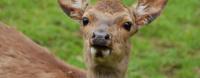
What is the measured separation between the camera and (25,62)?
9430 millimetres

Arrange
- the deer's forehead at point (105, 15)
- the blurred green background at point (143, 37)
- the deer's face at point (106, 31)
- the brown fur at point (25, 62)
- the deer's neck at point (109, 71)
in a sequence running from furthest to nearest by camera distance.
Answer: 1. the blurred green background at point (143, 37)
2. the brown fur at point (25, 62)
3. the deer's neck at point (109, 71)
4. the deer's forehead at point (105, 15)
5. the deer's face at point (106, 31)

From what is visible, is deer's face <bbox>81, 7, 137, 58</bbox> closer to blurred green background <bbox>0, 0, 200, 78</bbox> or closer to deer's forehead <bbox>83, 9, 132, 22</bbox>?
deer's forehead <bbox>83, 9, 132, 22</bbox>

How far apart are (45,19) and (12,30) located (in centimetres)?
391

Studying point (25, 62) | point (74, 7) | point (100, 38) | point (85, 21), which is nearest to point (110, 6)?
point (85, 21)

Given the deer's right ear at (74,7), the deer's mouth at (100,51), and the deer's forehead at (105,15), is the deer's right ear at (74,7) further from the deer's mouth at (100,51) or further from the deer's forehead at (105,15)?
the deer's mouth at (100,51)

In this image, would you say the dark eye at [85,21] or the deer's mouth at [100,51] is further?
the dark eye at [85,21]

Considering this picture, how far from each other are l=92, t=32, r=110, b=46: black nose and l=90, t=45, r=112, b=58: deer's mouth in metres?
0.08

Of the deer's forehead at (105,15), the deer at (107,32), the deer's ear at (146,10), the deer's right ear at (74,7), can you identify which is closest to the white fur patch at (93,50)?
the deer at (107,32)

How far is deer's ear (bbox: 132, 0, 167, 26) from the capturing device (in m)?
9.01

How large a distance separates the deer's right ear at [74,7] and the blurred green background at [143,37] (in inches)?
119

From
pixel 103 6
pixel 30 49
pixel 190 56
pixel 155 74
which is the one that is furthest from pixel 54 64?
pixel 190 56

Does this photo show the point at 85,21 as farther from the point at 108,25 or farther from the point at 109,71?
the point at 109,71

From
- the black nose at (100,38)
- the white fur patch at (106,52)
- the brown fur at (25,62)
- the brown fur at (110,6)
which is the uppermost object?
the brown fur at (110,6)

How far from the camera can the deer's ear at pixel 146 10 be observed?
29.5 ft
